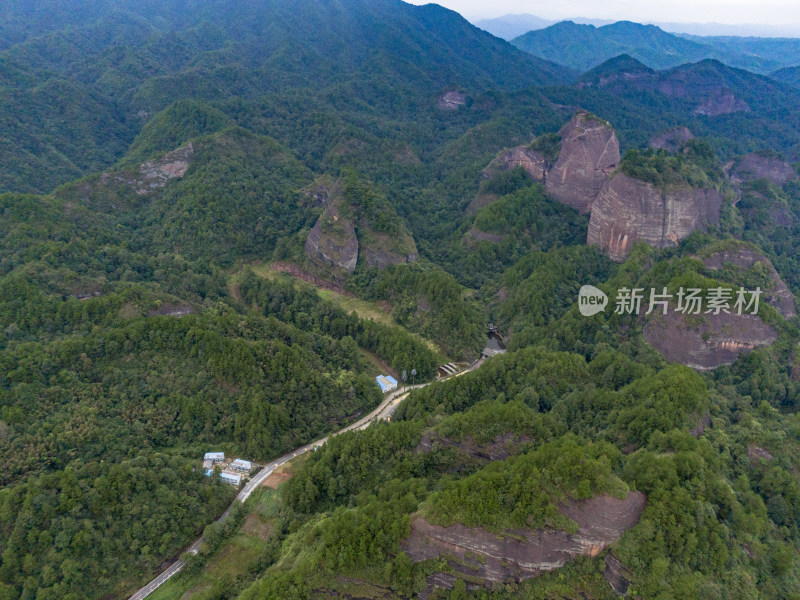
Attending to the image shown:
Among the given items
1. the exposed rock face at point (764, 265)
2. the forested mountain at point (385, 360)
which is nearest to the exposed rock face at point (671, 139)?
the forested mountain at point (385, 360)

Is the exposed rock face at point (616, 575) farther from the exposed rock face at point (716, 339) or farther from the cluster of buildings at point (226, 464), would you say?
the exposed rock face at point (716, 339)

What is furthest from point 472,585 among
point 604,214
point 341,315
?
point 604,214

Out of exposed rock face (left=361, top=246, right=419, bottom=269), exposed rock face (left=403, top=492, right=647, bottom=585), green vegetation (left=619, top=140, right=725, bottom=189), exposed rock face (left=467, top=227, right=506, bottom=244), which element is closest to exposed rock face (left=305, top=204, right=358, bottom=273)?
exposed rock face (left=361, top=246, right=419, bottom=269)

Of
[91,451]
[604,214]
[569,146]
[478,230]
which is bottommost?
[91,451]

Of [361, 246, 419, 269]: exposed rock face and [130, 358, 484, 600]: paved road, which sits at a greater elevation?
[361, 246, 419, 269]: exposed rock face

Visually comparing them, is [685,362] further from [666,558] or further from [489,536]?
[489,536]

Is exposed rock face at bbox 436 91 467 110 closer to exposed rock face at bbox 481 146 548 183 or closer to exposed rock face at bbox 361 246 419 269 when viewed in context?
exposed rock face at bbox 481 146 548 183
